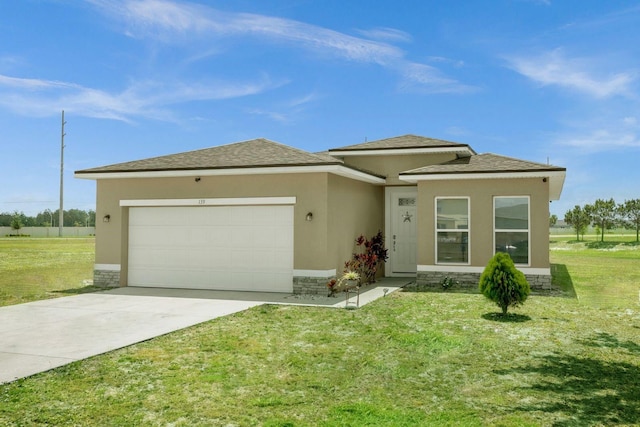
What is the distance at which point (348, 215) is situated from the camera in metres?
13.8

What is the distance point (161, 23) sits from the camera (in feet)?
54.2

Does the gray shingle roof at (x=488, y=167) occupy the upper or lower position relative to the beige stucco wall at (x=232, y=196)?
upper

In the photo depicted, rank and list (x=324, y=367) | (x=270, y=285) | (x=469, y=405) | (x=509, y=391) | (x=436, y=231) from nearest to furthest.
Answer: (x=469, y=405) → (x=509, y=391) → (x=324, y=367) → (x=270, y=285) → (x=436, y=231)

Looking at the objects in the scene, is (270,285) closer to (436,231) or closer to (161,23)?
(436,231)

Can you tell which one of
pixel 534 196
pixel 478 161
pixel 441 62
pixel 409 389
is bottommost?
pixel 409 389

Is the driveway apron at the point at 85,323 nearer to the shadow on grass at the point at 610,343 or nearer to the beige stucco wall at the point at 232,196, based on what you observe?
the beige stucco wall at the point at 232,196

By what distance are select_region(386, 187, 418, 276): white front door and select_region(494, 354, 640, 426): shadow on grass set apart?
31.9 ft

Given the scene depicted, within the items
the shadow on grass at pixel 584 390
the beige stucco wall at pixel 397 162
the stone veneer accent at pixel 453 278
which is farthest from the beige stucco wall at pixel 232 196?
the shadow on grass at pixel 584 390

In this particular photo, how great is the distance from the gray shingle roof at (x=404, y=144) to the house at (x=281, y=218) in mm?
1621

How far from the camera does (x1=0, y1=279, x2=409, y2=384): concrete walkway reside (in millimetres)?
6805

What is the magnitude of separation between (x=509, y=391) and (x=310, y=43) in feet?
48.5

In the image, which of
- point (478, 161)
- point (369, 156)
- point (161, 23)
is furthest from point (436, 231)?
point (161, 23)

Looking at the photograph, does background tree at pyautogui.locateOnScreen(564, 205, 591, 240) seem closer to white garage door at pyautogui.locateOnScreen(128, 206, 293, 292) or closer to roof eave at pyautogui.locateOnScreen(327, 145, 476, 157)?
roof eave at pyautogui.locateOnScreen(327, 145, 476, 157)

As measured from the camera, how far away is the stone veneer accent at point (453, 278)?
13.7m
